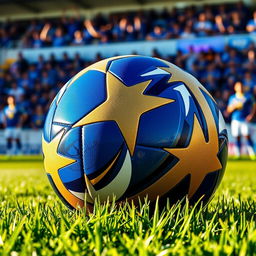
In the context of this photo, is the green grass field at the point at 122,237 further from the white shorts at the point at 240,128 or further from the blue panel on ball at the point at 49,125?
the white shorts at the point at 240,128

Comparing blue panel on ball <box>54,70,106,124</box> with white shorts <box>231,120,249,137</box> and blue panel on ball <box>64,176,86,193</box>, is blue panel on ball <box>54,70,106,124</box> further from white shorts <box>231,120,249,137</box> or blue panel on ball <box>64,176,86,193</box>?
white shorts <box>231,120,249,137</box>

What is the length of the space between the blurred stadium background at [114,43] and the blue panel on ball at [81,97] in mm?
12815

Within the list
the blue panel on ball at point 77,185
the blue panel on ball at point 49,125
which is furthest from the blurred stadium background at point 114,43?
the blue panel on ball at point 77,185

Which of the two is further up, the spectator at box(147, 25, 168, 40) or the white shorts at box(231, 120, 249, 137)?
the spectator at box(147, 25, 168, 40)

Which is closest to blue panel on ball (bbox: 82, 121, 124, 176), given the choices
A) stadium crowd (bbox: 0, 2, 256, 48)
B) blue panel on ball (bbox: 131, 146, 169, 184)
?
blue panel on ball (bbox: 131, 146, 169, 184)

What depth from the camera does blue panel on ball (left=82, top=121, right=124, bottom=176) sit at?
2.21 m

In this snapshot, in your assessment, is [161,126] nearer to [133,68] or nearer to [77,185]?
[133,68]

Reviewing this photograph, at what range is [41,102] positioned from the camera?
19.0m

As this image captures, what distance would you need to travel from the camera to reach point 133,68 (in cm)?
243

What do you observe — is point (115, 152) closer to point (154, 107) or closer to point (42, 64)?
point (154, 107)

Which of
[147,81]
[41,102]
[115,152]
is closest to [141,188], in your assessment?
[115,152]

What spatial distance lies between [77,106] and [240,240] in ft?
3.60

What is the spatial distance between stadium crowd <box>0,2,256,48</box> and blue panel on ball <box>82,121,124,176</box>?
17.3 meters

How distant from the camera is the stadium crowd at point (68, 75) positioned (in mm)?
17016
